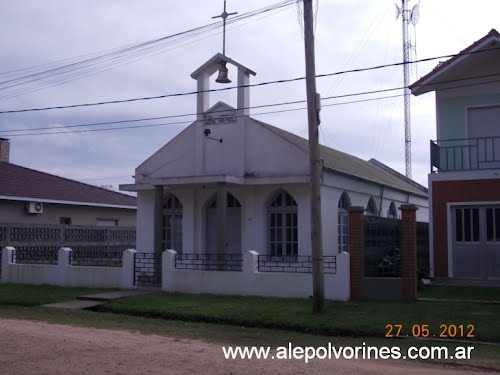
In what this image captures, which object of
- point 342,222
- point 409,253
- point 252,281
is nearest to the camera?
point 409,253

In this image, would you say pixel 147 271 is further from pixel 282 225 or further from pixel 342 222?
pixel 342 222

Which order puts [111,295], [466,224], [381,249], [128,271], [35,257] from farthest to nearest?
[35,257] < [466,224] < [128,271] < [111,295] < [381,249]

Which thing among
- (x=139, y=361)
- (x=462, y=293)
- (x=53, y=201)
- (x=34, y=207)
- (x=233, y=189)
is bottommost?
(x=139, y=361)

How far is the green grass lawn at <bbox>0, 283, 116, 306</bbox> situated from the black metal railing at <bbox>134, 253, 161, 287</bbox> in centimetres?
95

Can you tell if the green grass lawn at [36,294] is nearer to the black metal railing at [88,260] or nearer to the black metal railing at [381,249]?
the black metal railing at [88,260]

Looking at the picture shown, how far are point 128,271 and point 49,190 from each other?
1051cm

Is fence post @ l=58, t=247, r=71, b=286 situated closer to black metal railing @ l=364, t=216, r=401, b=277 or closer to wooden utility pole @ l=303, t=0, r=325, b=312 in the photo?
wooden utility pole @ l=303, t=0, r=325, b=312

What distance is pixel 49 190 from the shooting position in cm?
2659

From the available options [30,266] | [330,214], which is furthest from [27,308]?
[330,214]

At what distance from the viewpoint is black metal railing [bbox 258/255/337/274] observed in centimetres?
1552

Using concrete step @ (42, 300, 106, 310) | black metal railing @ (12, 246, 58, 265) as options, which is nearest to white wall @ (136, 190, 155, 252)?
black metal railing @ (12, 246, 58, 265)

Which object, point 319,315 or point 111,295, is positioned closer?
point 319,315

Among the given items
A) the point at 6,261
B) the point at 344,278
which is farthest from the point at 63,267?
the point at 344,278
